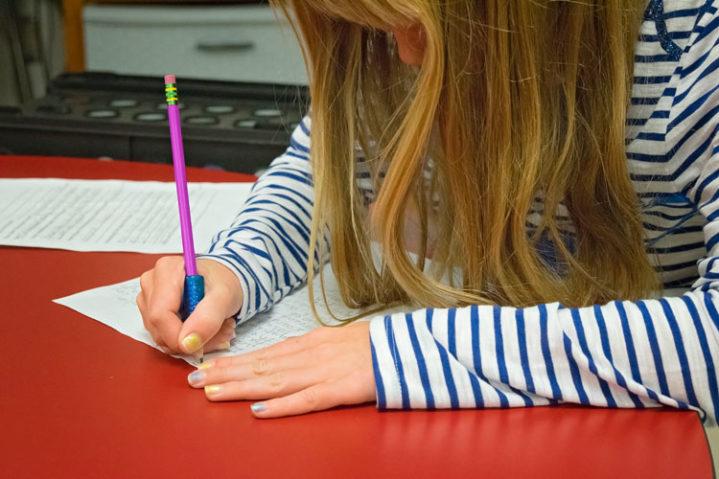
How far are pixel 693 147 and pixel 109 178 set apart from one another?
726 millimetres

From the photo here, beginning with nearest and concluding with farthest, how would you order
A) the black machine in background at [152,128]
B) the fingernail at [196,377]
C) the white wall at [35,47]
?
the fingernail at [196,377], the black machine in background at [152,128], the white wall at [35,47]

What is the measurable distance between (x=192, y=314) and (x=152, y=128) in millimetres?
879

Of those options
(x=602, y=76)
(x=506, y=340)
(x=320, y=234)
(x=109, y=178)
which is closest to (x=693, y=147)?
(x=602, y=76)

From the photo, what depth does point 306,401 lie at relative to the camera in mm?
625

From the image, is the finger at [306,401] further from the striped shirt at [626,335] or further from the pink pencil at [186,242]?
the pink pencil at [186,242]

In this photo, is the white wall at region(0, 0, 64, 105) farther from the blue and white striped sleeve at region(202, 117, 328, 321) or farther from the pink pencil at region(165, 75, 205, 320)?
the pink pencil at region(165, 75, 205, 320)

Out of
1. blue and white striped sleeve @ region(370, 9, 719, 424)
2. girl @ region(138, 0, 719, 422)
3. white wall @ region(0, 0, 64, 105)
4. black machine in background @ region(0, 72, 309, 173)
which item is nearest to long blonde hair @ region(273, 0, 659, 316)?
girl @ region(138, 0, 719, 422)

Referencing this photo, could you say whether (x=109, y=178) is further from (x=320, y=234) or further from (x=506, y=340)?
(x=506, y=340)

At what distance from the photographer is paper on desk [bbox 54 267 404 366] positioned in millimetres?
749

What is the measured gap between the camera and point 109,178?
118 centimetres

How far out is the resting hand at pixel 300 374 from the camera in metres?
0.63

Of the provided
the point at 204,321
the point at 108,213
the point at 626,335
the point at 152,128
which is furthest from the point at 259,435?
the point at 152,128

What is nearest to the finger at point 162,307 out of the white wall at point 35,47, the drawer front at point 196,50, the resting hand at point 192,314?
the resting hand at point 192,314

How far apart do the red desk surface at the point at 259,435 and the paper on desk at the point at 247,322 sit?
49mm
